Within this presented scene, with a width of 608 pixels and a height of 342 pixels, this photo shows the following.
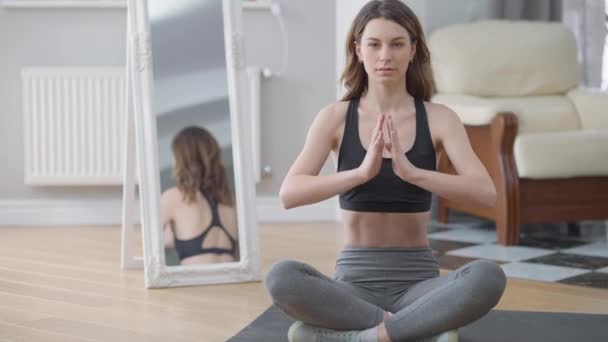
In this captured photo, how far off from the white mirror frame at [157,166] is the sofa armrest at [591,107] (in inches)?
74.8

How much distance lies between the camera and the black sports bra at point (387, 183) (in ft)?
8.14

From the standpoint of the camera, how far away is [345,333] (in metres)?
2.39

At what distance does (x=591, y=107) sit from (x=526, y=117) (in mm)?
340

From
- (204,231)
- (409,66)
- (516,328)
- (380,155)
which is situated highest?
(409,66)

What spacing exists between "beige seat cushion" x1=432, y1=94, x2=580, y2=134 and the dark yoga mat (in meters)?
1.54

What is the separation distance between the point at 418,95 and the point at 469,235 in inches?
83.1

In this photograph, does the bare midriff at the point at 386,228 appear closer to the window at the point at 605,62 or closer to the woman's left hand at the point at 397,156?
the woman's left hand at the point at 397,156

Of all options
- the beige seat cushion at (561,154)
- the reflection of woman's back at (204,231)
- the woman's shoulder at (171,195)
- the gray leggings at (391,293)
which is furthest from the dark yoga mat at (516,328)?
the beige seat cushion at (561,154)

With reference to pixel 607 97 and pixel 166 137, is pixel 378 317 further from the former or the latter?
pixel 607 97

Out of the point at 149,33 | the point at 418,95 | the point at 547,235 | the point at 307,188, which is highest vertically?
the point at 149,33

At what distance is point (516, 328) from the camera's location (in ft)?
9.18

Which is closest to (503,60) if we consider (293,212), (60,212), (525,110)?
(525,110)

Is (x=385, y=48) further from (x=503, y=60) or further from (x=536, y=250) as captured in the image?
(x=503, y=60)

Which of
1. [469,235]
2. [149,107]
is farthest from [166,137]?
[469,235]
